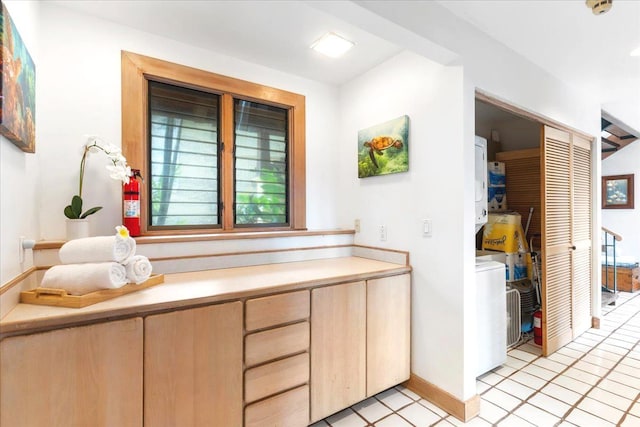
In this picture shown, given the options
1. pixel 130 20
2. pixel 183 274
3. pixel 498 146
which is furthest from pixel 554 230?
pixel 130 20

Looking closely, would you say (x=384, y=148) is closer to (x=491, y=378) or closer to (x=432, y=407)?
(x=432, y=407)

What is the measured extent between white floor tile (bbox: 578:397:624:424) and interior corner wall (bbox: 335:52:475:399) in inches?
30.8

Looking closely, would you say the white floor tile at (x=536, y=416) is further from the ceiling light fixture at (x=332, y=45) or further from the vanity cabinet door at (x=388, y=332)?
the ceiling light fixture at (x=332, y=45)

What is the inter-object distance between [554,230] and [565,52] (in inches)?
57.6

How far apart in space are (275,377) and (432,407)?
1.11 m

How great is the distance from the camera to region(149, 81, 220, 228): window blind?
208 cm

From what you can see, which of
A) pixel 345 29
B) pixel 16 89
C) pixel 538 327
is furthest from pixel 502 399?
pixel 16 89

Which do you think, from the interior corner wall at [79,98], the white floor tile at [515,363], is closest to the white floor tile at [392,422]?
the white floor tile at [515,363]

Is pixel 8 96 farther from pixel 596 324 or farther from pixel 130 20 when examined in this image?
pixel 596 324

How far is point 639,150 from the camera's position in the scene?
521cm

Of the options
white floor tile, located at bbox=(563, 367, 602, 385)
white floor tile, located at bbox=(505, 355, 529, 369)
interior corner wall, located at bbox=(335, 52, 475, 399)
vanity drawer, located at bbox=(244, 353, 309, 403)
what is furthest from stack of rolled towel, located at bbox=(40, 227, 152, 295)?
white floor tile, located at bbox=(563, 367, 602, 385)

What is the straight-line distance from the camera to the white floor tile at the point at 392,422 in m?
1.78

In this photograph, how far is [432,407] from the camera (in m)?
1.95

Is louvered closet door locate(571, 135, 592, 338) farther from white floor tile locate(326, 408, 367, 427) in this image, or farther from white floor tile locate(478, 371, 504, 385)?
white floor tile locate(326, 408, 367, 427)
